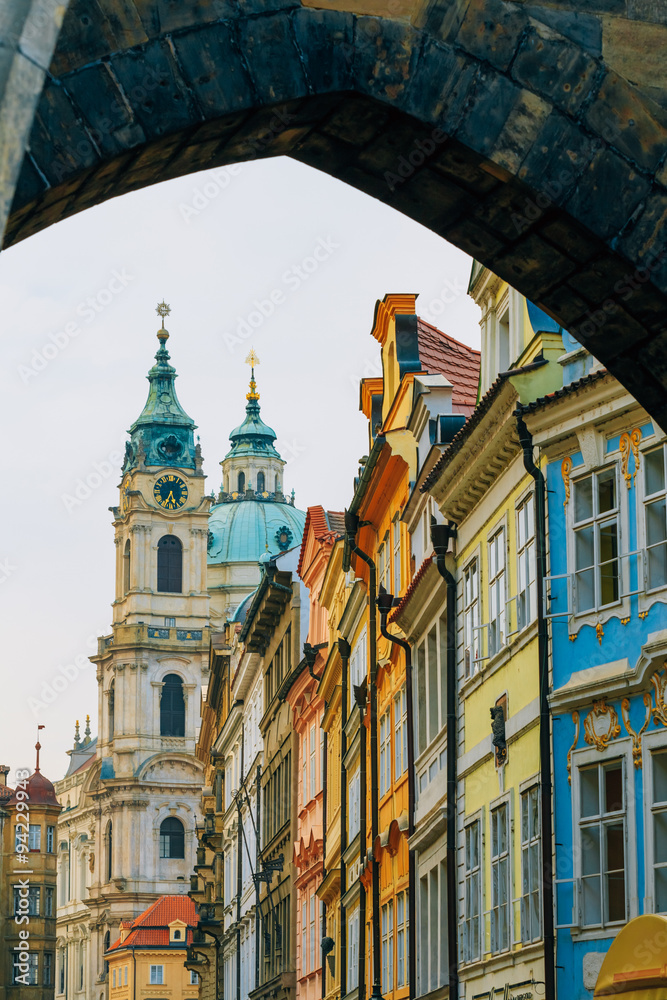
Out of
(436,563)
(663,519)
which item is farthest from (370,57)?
(436,563)

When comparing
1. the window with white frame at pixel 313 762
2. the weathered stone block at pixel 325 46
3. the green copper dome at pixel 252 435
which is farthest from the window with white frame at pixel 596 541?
the green copper dome at pixel 252 435

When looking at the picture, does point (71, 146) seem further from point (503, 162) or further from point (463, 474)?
point (463, 474)

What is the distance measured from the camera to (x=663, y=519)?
1616 cm

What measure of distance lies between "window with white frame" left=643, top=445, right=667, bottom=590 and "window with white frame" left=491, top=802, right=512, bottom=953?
12.8 ft

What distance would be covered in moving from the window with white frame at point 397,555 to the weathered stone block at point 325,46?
21524 mm

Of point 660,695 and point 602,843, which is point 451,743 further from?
point 660,695

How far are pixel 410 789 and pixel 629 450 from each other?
9.49 meters

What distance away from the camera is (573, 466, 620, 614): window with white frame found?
16938mm

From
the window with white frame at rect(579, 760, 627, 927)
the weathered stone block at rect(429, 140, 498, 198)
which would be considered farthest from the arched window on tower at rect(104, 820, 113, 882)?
the weathered stone block at rect(429, 140, 498, 198)

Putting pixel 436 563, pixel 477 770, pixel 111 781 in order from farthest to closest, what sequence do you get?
pixel 111 781 < pixel 436 563 < pixel 477 770

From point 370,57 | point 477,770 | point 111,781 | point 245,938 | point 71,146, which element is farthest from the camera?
point 111,781

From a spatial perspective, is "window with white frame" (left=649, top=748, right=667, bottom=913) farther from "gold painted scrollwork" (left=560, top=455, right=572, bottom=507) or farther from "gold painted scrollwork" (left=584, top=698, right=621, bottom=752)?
"gold painted scrollwork" (left=560, top=455, right=572, bottom=507)

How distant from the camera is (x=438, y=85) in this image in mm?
6203

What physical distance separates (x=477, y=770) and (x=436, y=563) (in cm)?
309
